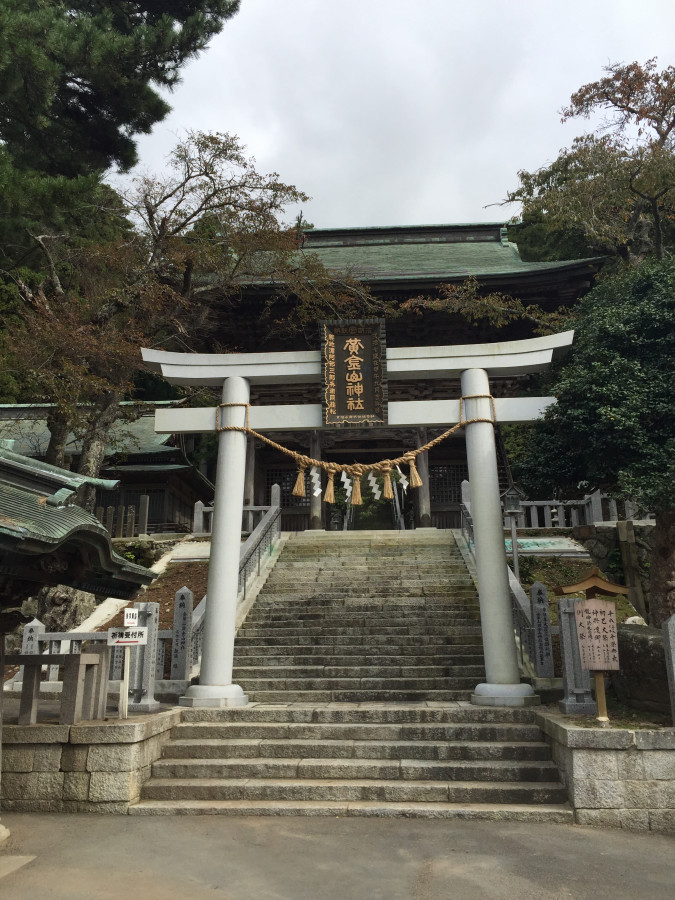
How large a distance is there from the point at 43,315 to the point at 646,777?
1221cm

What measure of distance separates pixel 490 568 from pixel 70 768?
16.3ft

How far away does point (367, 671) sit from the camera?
8781mm

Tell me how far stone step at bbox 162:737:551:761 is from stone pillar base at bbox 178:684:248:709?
86cm

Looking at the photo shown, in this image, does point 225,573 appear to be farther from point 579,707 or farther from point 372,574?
point 372,574

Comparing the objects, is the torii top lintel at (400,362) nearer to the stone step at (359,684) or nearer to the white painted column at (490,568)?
the white painted column at (490,568)

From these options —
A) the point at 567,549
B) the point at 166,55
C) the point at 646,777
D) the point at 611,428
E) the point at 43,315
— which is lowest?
the point at 646,777

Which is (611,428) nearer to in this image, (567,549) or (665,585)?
(665,585)

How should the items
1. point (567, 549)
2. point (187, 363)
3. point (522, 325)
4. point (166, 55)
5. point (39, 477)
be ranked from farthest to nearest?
point (522, 325) < point (166, 55) < point (567, 549) < point (187, 363) < point (39, 477)

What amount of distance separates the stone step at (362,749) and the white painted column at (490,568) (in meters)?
0.91

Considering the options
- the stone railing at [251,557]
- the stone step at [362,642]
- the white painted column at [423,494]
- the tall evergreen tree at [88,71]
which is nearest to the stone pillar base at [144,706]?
the stone railing at [251,557]

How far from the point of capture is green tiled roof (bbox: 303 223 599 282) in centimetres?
2008

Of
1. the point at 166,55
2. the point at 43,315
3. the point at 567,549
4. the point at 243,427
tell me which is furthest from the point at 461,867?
the point at 166,55

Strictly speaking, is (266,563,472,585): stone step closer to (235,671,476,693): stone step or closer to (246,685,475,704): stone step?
(235,671,476,693): stone step

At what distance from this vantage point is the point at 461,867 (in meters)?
4.55
